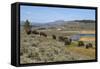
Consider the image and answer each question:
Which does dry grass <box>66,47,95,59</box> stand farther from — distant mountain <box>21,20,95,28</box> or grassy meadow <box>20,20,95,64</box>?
distant mountain <box>21,20,95,28</box>

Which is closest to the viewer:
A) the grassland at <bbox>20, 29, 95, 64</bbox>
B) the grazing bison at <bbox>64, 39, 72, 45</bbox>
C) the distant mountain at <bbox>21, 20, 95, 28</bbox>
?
the grassland at <bbox>20, 29, 95, 64</bbox>

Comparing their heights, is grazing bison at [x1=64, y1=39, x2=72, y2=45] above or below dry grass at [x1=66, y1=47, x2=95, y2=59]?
above

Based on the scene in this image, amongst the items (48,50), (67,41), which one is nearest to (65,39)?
(67,41)

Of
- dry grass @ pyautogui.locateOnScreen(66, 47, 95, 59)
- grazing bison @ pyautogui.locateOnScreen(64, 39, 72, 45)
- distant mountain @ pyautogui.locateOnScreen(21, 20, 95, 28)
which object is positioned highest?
distant mountain @ pyautogui.locateOnScreen(21, 20, 95, 28)

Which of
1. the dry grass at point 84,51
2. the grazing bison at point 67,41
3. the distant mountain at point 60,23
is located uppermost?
the distant mountain at point 60,23

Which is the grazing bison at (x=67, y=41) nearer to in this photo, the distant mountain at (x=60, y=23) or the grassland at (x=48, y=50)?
the grassland at (x=48, y=50)

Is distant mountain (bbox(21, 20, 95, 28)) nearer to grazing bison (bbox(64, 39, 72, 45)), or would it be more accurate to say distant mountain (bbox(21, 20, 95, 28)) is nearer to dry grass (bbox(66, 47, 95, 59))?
grazing bison (bbox(64, 39, 72, 45))

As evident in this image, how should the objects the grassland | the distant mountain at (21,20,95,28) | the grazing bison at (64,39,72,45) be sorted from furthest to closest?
the grazing bison at (64,39,72,45), the distant mountain at (21,20,95,28), the grassland

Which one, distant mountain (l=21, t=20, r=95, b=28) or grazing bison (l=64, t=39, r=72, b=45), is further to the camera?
grazing bison (l=64, t=39, r=72, b=45)

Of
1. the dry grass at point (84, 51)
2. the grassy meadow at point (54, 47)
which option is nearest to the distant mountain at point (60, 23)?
the grassy meadow at point (54, 47)

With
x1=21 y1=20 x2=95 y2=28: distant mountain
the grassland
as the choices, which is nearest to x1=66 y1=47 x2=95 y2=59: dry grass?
the grassland

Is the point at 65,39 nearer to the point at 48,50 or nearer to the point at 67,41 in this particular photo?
the point at 67,41

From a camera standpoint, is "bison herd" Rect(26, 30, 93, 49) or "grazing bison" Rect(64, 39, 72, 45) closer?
"bison herd" Rect(26, 30, 93, 49)

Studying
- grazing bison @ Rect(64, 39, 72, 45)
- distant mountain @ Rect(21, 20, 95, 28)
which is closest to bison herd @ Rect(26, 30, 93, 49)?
grazing bison @ Rect(64, 39, 72, 45)
